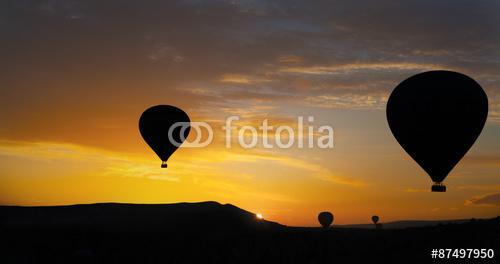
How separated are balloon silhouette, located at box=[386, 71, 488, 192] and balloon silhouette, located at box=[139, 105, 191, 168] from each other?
883 inches

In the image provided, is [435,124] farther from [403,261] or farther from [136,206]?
[136,206]

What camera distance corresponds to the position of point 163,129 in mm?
65562

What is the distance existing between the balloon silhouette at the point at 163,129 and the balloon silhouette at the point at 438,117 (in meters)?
22.4

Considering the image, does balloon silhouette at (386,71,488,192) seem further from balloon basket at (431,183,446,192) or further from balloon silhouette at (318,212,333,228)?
balloon silhouette at (318,212,333,228)

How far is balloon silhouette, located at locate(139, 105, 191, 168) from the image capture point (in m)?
65.2

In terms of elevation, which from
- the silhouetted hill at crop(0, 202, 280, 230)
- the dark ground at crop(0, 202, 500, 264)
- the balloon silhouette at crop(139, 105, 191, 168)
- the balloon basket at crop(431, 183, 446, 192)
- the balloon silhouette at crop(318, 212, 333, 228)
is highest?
the balloon silhouette at crop(139, 105, 191, 168)

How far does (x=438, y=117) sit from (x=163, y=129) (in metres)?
26.0

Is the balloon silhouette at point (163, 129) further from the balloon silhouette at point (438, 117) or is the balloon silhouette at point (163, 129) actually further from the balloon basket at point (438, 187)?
the balloon basket at point (438, 187)

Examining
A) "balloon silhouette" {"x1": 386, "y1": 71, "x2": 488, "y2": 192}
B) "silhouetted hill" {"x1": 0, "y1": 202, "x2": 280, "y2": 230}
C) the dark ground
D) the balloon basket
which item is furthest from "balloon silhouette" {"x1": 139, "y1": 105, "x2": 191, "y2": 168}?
the balloon basket

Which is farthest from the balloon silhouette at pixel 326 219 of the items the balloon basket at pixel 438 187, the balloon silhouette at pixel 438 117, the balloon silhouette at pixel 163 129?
the balloon basket at pixel 438 187

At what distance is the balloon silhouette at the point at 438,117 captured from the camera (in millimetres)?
A: 49719

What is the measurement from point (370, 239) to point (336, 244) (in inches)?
161

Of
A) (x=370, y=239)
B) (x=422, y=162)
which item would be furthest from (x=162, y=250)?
(x=422, y=162)

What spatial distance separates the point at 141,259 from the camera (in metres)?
39.0
